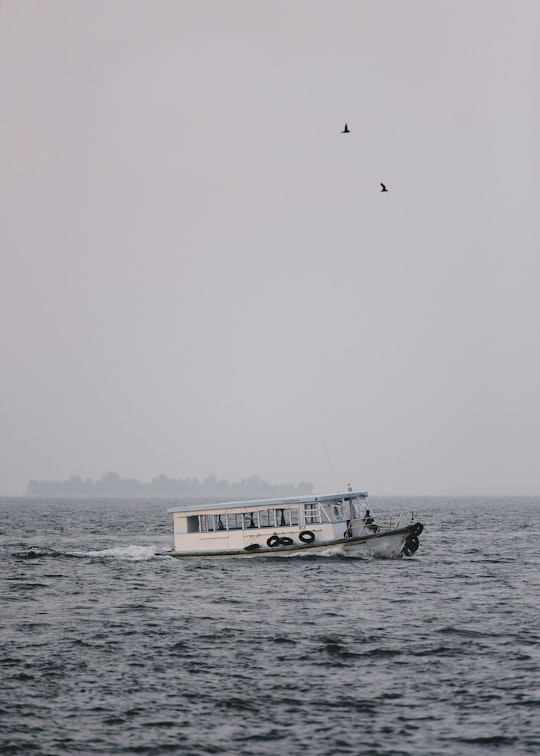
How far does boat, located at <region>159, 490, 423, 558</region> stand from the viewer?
5112cm

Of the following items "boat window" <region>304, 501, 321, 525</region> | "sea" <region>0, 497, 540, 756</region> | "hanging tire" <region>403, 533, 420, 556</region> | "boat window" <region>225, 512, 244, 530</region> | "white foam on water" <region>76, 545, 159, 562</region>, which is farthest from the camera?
"white foam on water" <region>76, 545, 159, 562</region>

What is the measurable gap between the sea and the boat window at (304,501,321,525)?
3360 mm

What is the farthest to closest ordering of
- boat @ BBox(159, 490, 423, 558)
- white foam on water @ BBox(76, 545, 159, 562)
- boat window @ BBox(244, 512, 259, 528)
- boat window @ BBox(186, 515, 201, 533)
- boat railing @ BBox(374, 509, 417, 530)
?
white foam on water @ BBox(76, 545, 159, 562) < boat window @ BBox(186, 515, 201, 533) < boat railing @ BBox(374, 509, 417, 530) < boat window @ BBox(244, 512, 259, 528) < boat @ BBox(159, 490, 423, 558)

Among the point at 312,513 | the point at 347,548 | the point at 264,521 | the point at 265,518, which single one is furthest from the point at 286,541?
the point at 347,548

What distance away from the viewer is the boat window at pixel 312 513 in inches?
2023

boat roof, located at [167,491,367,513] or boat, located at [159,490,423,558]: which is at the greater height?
boat roof, located at [167,491,367,513]

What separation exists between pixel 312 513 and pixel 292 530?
1665 millimetres

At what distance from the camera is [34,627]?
32562mm

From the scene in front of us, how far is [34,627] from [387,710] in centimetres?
1686

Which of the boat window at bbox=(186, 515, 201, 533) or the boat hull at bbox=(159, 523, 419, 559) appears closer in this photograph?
the boat hull at bbox=(159, 523, 419, 559)

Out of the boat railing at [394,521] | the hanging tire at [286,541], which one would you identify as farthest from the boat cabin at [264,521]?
the boat railing at [394,521]

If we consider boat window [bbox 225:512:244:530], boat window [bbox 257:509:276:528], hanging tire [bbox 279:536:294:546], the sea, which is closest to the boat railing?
the sea

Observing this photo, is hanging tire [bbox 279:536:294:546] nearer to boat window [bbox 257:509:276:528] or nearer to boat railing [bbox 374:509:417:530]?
boat window [bbox 257:509:276:528]

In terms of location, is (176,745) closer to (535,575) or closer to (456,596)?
(456,596)
